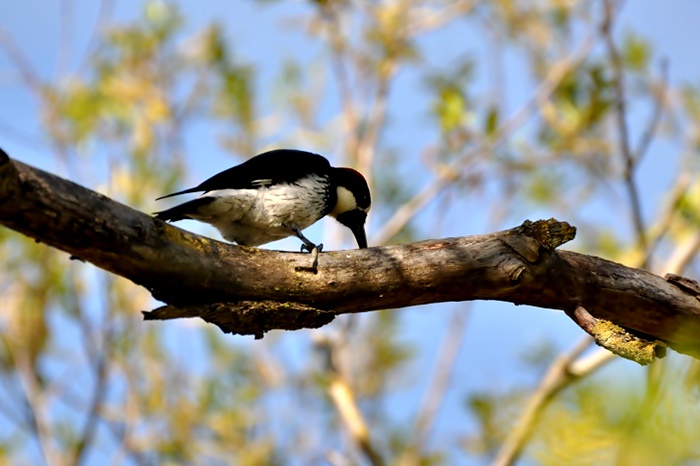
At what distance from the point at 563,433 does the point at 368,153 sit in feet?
21.9

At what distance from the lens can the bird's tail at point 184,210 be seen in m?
4.20

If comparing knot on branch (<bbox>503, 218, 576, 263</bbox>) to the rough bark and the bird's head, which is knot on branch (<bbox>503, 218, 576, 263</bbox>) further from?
the bird's head

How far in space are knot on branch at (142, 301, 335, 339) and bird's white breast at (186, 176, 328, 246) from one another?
1416 millimetres

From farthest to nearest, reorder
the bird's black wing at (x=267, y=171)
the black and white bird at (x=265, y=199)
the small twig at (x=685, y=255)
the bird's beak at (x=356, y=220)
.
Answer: the bird's beak at (x=356, y=220)
the small twig at (x=685, y=255)
the bird's black wing at (x=267, y=171)
the black and white bird at (x=265, y=199)

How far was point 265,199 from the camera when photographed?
4621 mm

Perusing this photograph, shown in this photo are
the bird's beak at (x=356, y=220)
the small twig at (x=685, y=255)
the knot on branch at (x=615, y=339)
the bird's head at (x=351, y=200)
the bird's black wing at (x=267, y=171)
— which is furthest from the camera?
the bird's beak at (x=356, y=220)

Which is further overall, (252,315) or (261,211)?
(261,211)

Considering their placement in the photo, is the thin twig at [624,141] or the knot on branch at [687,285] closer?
the knot on branch at [687,285]

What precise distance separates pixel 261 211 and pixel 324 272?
138 cm

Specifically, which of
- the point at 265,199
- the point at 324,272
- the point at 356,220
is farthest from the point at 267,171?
the point at 324,272

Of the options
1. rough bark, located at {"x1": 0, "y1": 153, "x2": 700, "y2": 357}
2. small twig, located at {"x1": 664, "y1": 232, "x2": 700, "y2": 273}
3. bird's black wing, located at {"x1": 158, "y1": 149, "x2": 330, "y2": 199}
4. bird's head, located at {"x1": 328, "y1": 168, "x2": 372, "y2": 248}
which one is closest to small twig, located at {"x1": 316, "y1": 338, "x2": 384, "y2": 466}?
bird's head, located at {"x1": 328, "y1": 168, "x2": 372, "y2": 248}

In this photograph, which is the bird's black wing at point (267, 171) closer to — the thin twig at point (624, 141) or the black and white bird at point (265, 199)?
the black and white bird at point (265, 199)

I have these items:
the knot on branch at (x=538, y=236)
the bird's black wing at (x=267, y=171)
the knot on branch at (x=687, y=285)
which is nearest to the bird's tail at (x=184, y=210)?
the bird's black wing at (x=267, y=171)

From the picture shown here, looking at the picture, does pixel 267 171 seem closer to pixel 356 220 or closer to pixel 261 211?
pixel 261 211
